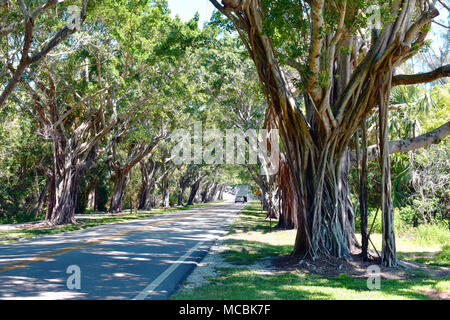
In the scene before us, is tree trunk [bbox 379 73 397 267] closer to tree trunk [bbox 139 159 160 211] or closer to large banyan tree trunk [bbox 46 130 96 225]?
large banyan tree trunk [bbox 46 130 96 225]

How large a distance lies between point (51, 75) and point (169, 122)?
46.9 ft

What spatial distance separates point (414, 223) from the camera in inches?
691

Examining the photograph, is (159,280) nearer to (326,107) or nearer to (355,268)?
(355,268)

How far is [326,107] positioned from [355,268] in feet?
12.0

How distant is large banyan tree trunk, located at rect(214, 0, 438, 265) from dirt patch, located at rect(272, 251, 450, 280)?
10.2 inches

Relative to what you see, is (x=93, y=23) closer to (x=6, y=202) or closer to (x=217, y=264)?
(x=217, y=264)

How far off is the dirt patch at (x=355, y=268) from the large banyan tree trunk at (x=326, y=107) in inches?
10.2

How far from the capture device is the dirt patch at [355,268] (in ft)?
27.9

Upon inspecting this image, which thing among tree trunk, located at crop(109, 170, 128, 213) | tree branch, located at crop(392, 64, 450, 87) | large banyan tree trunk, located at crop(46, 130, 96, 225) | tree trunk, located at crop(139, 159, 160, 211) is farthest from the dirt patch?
tree trunk, located at crop(139, 159, 160, 211)

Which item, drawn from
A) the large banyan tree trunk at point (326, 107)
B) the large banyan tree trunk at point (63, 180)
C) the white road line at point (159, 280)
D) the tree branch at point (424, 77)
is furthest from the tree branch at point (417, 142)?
the large banyan tree trunk at point (63, 180)

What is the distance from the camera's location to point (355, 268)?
908cm

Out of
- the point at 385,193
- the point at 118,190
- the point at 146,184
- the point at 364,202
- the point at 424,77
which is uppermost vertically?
the point at 424,77

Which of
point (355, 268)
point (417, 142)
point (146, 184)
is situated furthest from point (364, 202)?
point (146, 184)

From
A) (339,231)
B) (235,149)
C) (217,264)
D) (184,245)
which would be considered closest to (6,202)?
(235,149)
